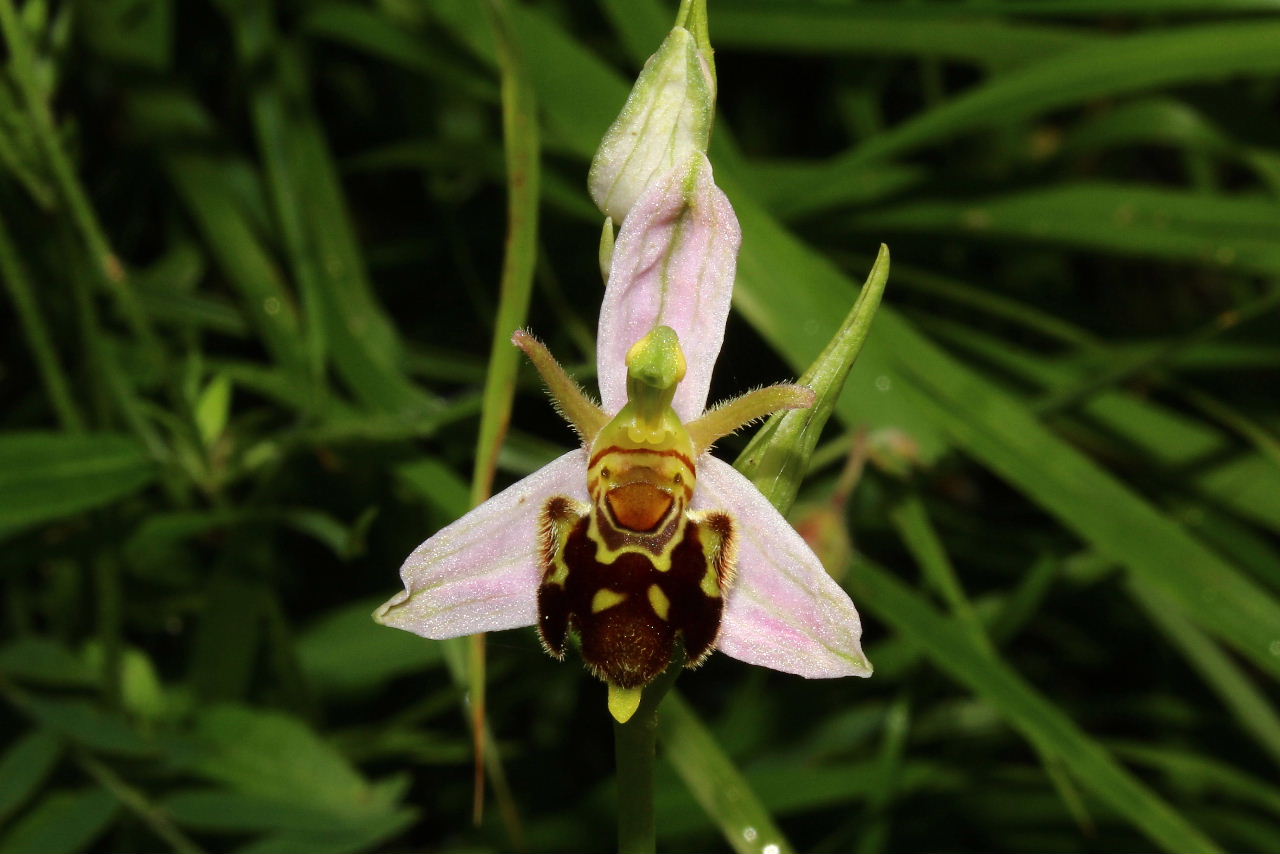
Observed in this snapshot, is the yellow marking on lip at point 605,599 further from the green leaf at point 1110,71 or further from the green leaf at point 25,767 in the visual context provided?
the green leaf at point 1110,71

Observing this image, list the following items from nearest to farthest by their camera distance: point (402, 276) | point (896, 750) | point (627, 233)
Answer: point (627, 233)
point (896, 750)
point (402, 276)

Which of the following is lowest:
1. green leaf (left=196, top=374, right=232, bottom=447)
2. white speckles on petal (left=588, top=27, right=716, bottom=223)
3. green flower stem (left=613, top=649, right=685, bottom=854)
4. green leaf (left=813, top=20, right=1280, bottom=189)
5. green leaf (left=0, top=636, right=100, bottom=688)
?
green flower stem (left=613, top=649, right=685, bottom=854)

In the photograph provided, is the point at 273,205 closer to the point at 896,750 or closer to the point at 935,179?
the point at 935,179

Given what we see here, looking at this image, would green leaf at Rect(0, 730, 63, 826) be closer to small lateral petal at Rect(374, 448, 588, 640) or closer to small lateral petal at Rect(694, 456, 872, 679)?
small lateral petal at Rect(374, 448, 588, 640)

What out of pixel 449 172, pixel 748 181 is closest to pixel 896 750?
pixel 748 181

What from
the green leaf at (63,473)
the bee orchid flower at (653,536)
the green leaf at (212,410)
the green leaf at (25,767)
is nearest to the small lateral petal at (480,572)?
the bee orchid flower at (653,536)

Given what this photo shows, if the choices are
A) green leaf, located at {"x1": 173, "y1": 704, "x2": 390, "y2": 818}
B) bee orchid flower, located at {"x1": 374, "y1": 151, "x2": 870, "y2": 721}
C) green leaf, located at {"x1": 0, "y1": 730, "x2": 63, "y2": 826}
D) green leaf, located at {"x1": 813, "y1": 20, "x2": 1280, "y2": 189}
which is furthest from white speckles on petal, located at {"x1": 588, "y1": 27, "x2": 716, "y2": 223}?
green leaf, located at {"x1": 813, "y1": 20, "x2": 1280, "y2": 189}

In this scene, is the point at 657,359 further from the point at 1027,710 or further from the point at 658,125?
the point at 1027,710
